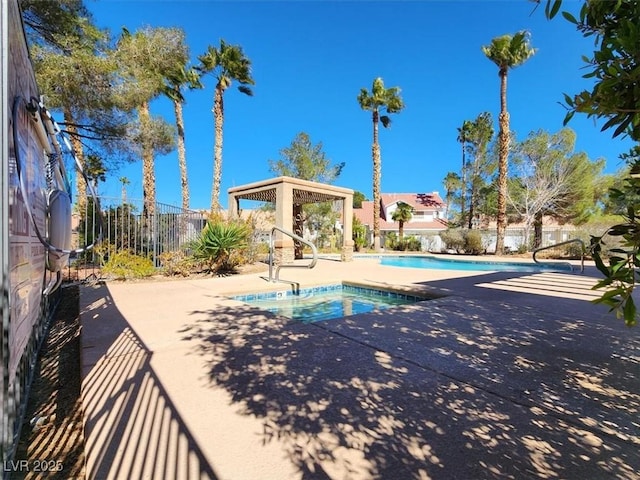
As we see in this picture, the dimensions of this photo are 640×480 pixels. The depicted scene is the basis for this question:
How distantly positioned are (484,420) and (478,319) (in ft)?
9.95

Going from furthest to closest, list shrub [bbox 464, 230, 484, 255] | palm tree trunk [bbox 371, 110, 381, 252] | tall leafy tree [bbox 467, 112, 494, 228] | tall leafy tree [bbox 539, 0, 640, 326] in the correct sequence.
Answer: tall leafy tree [bbox 467, 112, 494, 228]
palm tree trunk [bbox 371, 110, 381, 252]
shrub [bbox 464, 230, 484, 255]
tall leafy tree [bbox 539, 0, 640, 326]

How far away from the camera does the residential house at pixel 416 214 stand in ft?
119

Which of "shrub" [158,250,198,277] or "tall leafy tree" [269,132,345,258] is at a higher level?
"tall leafy tree" [269,132,345,258]

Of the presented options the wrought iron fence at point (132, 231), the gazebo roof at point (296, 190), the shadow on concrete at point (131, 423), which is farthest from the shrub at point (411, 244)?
the shadow on concrete at point (131, 423)

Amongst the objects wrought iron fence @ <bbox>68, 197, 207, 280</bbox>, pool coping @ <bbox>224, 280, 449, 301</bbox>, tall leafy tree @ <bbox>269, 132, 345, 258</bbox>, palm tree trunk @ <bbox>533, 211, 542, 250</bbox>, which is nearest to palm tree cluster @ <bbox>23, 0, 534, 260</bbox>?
wrought iron fence @ <bbox>68, 197, 207, 280</bbox>

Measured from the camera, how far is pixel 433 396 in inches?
103

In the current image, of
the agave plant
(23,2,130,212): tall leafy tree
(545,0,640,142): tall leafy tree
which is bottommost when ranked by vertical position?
the agave plant

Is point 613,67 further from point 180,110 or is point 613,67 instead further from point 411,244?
point 411,244

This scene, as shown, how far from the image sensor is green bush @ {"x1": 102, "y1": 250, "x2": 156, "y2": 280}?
8758 mm

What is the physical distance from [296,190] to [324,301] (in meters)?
7.19

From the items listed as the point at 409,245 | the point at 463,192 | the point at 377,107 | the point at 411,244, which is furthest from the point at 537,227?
the point at 377,107

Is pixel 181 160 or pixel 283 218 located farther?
pixel 181 160

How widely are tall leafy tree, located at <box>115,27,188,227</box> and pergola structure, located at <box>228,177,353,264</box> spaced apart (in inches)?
165

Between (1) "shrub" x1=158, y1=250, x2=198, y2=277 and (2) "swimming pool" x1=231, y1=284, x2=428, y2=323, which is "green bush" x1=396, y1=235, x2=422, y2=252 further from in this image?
(1) "shrub" x1=158, y1=250, x2=198, y2=277
